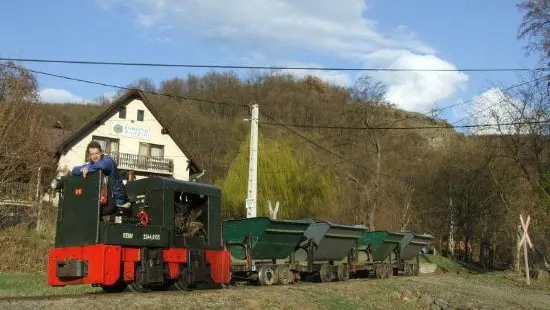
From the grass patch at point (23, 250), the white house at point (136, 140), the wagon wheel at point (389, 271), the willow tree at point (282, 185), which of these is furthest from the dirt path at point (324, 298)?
the white house at point (136, 140)

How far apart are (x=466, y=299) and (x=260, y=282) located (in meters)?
5.37

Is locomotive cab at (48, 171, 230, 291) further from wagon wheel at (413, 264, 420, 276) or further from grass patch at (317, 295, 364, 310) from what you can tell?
wagon wheel at (413, 264, 420, 276)

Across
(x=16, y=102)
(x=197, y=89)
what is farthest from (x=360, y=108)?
(x=16, y=102)

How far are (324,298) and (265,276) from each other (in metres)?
4.22

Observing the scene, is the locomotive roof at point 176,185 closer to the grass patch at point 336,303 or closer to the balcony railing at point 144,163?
the grass patch at point 336,303

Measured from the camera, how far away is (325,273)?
19.4 meters

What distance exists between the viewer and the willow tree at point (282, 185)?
144ft

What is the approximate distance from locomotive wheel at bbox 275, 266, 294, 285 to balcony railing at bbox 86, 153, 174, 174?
32.8 metres

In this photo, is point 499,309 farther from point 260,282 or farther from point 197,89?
point 197,89

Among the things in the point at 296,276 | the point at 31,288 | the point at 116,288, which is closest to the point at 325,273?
the point at 296,276

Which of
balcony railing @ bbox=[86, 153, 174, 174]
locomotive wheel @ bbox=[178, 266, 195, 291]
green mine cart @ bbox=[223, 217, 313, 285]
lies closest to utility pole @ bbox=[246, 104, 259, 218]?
green mine cart @ bbox=[223, 217, 313, 285]

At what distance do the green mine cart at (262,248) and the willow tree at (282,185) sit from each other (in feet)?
82.9

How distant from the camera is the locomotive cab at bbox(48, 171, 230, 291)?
1005cm

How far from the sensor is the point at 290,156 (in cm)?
4594
